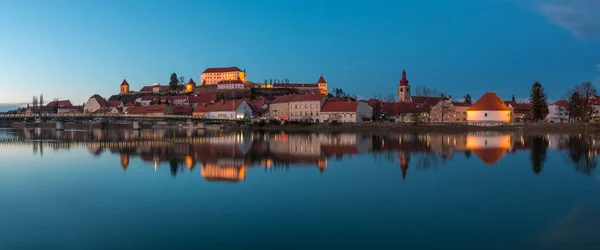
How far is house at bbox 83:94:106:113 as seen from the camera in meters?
116

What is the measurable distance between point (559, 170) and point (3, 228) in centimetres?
1740

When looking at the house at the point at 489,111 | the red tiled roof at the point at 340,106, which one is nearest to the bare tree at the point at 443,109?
the house at the point at 489,111

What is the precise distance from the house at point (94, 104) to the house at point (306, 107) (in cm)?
5735

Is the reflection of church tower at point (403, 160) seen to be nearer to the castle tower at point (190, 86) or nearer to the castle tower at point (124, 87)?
the castle tower at point (190, 86)

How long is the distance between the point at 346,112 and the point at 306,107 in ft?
23.5

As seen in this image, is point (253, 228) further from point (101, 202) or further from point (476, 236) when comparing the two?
point (101, 202)

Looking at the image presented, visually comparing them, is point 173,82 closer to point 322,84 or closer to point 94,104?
point 94,104

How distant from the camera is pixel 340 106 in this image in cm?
6900

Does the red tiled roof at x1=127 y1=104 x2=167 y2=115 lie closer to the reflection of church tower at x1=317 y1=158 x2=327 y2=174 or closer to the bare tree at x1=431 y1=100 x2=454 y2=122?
the bare tree at x1=431 y1=100 x2=454 y2=122

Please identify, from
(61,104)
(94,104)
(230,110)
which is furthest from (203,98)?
(61,104)

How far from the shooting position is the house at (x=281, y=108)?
7672 cm

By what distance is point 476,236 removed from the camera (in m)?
9.16

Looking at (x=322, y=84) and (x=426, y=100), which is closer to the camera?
(x=426, y=100)

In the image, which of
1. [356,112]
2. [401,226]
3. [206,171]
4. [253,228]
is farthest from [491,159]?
[356,112]
